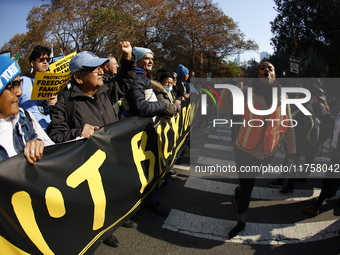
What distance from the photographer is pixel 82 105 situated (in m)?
2.59

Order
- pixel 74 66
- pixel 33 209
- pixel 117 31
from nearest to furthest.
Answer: pixel 33 209 → pixel 74 66 → pixel 117 31

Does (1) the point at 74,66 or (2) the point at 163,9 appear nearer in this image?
(1) the point at 74,66

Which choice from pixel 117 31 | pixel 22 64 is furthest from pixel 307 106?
pixel 22 64

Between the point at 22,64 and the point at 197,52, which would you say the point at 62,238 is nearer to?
the point at 197,52

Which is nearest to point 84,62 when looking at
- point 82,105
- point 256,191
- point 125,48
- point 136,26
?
point 82,105

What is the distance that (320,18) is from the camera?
32469mm

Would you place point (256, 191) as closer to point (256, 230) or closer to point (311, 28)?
point (256, 230)

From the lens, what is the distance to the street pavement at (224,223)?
3.05 meters

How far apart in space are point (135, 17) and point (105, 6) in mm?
3056

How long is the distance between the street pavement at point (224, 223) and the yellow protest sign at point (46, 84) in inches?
70.1

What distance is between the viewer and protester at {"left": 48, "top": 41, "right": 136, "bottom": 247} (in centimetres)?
239

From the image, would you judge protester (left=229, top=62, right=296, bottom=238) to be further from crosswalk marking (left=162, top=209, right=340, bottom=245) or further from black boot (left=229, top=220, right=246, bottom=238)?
crosswalk marking (left=162, top=209, right=340, bottom=245)

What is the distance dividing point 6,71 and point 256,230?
320 centimetres

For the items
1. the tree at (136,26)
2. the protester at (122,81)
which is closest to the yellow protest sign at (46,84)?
the protester at (122,81)
